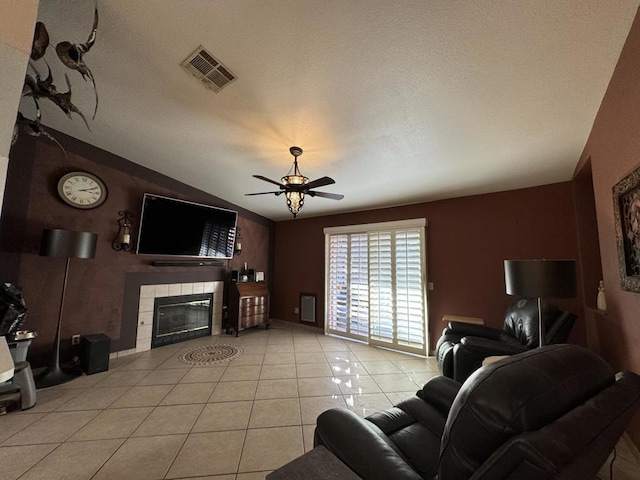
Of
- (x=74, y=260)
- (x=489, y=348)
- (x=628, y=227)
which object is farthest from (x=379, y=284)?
(x=74, y=260)

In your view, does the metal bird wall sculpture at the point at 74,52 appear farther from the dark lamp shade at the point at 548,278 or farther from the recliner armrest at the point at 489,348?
the recliner armrest at the point at 489,348

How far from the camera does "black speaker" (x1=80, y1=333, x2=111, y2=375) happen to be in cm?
296

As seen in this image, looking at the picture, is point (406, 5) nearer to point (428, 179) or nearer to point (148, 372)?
point (428, 179)

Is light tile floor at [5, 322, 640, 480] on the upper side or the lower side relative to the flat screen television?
lower

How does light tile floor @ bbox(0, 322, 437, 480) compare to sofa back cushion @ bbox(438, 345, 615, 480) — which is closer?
sofa back cushion @ bbox(438, 345, 615, 480)

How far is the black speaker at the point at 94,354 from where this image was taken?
9.72 feet

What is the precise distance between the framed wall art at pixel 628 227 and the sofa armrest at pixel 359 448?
1.69 meters

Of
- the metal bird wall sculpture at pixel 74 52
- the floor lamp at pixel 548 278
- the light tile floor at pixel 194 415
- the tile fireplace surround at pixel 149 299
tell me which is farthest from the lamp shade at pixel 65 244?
the floor lamp at pixel 548 278

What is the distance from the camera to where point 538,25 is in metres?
1.35

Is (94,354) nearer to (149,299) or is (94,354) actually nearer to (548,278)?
(149,299)

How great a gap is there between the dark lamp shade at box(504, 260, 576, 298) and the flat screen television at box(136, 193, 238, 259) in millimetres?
4360

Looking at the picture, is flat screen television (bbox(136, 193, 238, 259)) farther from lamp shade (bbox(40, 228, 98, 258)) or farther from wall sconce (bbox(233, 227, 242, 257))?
lamp shade (bbox(40, 228, 98, 258))

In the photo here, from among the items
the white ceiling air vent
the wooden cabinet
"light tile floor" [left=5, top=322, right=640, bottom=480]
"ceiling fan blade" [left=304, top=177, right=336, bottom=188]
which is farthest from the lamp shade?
"ceiling fan blade" [left=304, top=177, right=336, bottom=188]

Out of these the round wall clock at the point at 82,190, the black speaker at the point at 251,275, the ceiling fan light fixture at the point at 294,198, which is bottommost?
the black speaker at the point at 251,275
